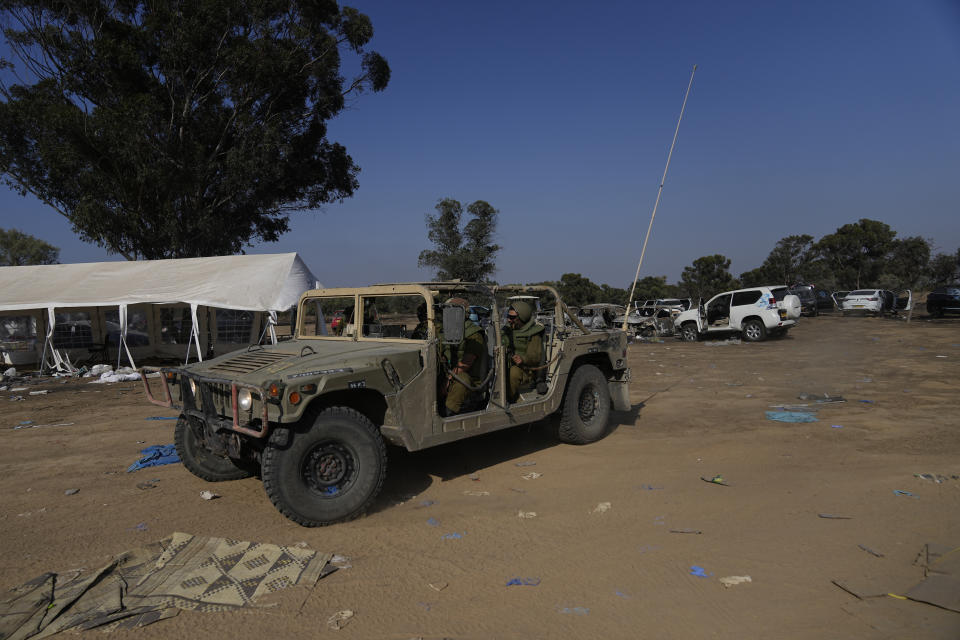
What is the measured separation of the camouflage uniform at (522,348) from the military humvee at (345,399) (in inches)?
4.2

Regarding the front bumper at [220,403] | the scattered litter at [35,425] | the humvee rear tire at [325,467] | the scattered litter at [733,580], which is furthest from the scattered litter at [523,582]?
the scattered litter at [35,425]

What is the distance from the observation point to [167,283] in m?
14.4

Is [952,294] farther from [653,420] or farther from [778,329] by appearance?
[653,420]

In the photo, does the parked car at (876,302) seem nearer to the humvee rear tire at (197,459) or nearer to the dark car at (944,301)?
the dark car at (944,301)

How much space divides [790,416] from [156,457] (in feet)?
25.0

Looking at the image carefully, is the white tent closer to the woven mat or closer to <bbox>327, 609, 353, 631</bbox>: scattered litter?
the woven mat

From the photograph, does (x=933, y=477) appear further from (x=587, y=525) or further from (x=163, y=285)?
(x=163, y=285)

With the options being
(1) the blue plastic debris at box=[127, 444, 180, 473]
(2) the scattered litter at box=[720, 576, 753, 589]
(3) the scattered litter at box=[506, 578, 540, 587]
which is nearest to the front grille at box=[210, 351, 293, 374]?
(1) the blue plastic debris at box=[127, 444, 180, 473]

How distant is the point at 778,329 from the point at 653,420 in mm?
12015

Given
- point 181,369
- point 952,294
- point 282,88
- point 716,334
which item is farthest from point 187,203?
point 952,294

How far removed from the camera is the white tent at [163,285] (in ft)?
44.6

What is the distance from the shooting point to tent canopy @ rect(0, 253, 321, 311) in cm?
1365

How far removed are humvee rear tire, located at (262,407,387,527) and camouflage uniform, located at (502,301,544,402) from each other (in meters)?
1.67

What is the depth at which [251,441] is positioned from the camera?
13.9ft
